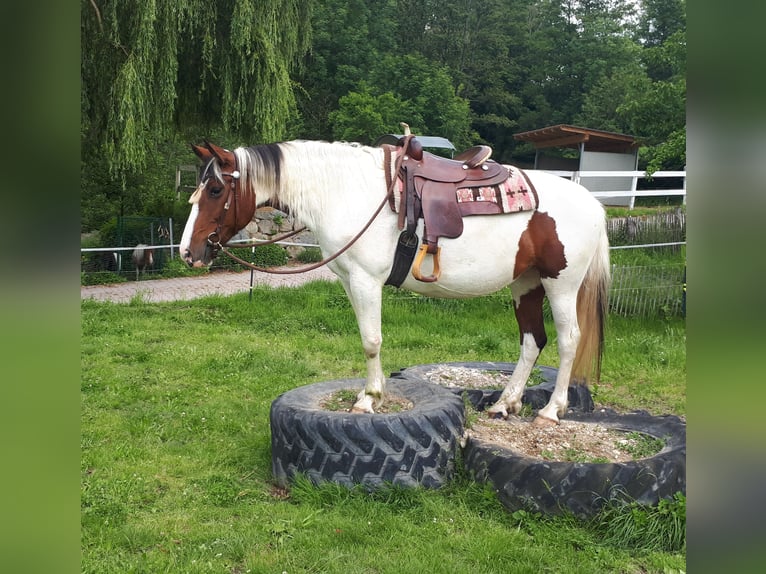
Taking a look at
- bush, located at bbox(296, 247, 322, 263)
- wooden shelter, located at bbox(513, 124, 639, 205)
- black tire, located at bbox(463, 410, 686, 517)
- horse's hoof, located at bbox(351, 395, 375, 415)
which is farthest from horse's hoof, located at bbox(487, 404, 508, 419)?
wooden shelter, located at bbox(513, 124, 639, 205)

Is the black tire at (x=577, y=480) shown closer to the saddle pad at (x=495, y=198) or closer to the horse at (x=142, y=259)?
the saddle pad at (x=495, y=198)

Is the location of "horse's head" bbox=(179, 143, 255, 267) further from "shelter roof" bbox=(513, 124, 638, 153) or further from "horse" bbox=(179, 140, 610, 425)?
"shelter roof" bbox=(513, 124, 638, 153)

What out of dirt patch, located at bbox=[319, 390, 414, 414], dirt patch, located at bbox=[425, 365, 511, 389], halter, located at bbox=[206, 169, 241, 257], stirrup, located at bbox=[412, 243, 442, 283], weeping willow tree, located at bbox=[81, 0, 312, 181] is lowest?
dirt patch, located at bbox=[425, 365, 511, 389]

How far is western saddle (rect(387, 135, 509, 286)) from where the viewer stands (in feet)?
11.9

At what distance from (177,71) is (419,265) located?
7.42 meters

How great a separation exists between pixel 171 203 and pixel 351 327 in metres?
7.89

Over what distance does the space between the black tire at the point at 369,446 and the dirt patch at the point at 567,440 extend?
16.3 inches

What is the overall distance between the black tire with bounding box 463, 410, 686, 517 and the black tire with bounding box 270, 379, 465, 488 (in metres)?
0.28

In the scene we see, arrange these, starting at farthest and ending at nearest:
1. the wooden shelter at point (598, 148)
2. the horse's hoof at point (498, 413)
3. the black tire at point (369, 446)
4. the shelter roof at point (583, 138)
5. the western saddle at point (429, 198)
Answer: the wooden shelter at point (598, 148) < the shelter roof at point (583, 138) < the horse's hoof at point (498, 413) < the western saddle at point (429, 198) < the black tire at point (369, 446)

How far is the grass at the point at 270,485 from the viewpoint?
283 centimetres

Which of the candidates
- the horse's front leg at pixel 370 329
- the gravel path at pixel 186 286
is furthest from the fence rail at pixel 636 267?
the horse's front leg at pixel 370 329

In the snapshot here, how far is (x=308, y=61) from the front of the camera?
25.2m
